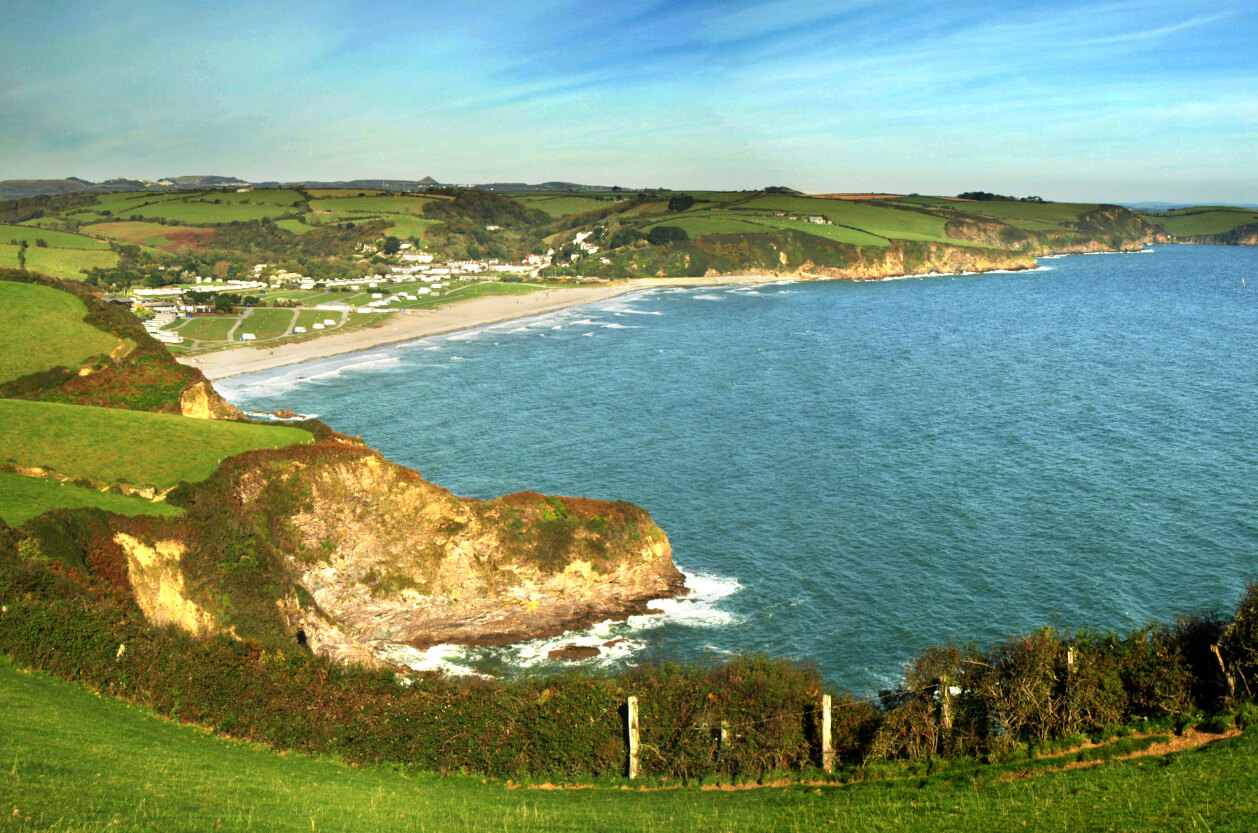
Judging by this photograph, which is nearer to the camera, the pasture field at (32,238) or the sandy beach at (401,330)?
the sandy beach at (401,330)

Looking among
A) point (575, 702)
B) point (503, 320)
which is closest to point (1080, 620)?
point (575, 702)

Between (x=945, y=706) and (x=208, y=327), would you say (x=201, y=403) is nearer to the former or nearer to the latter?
(x=945, y=706)

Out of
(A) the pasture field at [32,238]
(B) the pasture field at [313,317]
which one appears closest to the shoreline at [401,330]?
(B) the pasture field at [313,317]

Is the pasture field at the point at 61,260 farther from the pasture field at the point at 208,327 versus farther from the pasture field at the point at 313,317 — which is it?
the pasture field at the point at 313,317

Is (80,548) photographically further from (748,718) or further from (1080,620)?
(1080,620)

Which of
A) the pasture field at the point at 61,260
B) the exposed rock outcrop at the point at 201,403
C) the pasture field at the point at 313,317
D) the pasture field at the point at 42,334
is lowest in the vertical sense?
the exposed rock outcrop at the point at 201,403

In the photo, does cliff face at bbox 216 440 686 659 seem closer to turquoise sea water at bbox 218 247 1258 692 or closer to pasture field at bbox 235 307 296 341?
turquoise sea water at bbox 218 247 1258 692
